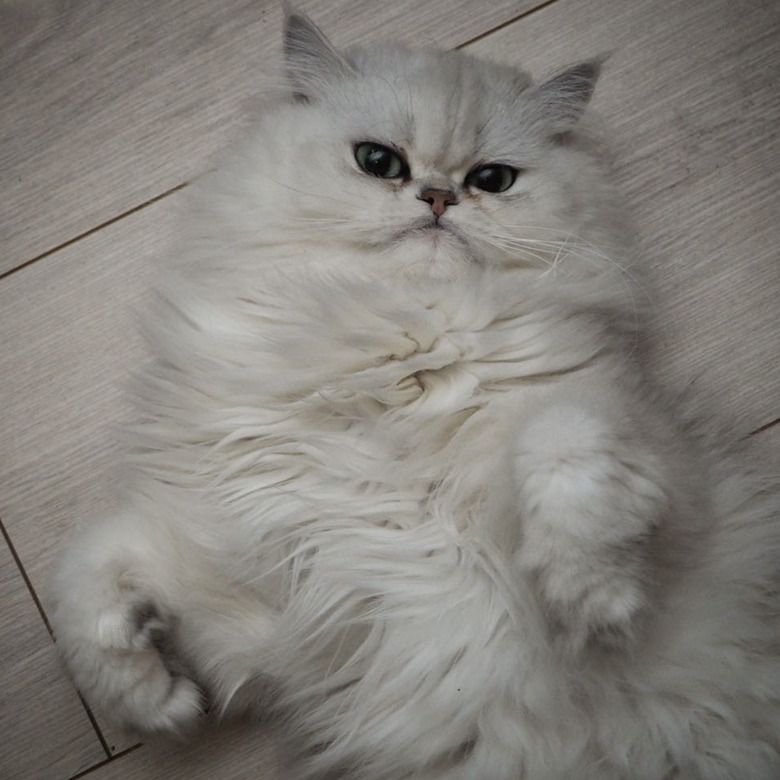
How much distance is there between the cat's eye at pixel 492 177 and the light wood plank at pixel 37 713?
1.05 meters

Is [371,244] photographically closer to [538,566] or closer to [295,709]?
[538,566]

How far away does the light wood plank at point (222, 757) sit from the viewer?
4.06 feet

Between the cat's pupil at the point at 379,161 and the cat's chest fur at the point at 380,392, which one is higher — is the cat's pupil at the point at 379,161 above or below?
above

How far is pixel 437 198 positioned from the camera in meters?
1.06

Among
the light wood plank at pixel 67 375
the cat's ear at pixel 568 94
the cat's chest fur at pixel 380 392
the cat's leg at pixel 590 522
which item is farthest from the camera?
the light wood plank at pixel 67 375

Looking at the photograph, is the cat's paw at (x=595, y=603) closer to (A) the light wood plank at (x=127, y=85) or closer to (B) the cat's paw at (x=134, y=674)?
(B) the cat's paw at (x=134, y=674)

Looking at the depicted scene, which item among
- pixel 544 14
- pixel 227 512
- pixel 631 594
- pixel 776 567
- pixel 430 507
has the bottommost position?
pixel 776 567

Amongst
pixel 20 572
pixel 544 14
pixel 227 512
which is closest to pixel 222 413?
pixel 227 512

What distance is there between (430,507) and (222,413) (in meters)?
0.32

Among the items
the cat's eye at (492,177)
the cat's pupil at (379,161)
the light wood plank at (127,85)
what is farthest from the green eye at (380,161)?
the light wood plank at (127,85)

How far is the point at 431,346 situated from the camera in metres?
1.03

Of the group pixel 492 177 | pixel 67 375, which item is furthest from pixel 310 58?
pixel 67 375

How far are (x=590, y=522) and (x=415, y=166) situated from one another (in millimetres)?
605

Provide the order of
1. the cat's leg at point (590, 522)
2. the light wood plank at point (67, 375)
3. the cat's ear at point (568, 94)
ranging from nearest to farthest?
1. the cat's leg at point (590, 522)
2. the cat's ear at point (568, 94)
3. the light wood plank at point (67, 375)
